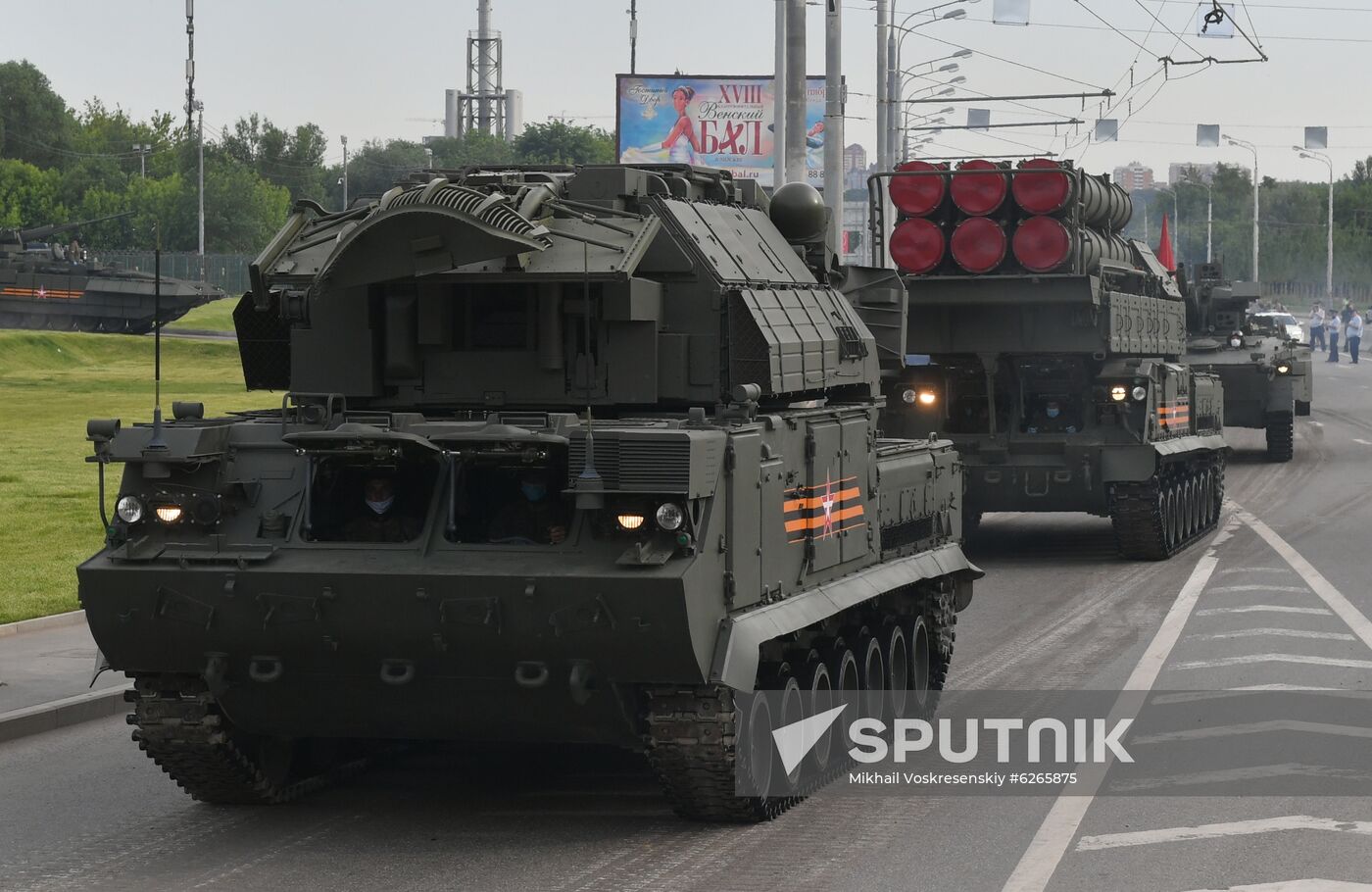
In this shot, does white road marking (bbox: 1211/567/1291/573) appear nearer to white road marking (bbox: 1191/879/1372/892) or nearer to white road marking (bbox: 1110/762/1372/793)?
white road marking (bbox: 1110/762/1372/793)

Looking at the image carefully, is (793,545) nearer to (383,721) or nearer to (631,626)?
(631,626)

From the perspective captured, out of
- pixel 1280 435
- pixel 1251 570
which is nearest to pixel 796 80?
pixel 1251 570

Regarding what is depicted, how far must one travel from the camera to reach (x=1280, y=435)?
3070cm

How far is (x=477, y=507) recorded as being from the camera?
8.80 meters

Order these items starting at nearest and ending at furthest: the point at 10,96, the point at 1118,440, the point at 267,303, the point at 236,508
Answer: the point at 236,508 < the point at 267,303 < the point at 1118,440 < the point at 10,96

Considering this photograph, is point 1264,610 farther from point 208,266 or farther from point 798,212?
point 208,266

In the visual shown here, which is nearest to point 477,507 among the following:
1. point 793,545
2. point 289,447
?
point 289,447

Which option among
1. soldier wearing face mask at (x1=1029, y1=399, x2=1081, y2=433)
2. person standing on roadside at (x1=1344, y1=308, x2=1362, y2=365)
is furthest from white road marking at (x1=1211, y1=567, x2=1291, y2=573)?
person standing on roadside at (x1=1344, y1=308, x2=1362, y2=365)

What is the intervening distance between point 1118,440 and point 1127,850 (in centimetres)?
1066

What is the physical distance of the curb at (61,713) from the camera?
11.2m

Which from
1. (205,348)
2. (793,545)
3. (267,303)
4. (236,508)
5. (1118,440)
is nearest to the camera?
(236,508)

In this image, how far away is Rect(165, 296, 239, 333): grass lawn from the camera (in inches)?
2470

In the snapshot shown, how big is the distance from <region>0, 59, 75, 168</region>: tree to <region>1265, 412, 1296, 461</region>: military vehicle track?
78.5 meters

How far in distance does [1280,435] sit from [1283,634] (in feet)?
56.1
